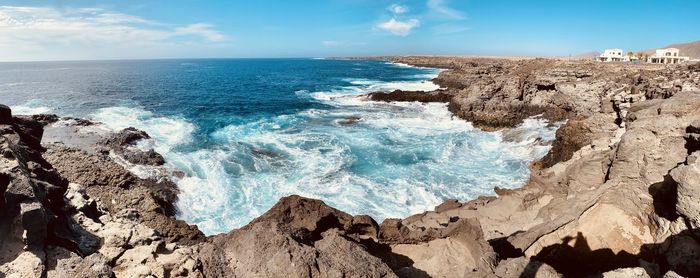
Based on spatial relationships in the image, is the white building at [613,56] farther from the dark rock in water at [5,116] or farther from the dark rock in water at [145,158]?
the dark rock in water at [5,116]

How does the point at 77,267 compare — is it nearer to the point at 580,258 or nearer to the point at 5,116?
the point at 5,116

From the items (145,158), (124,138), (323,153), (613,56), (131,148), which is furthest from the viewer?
(613,56)

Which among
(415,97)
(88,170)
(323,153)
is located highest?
(415,97)

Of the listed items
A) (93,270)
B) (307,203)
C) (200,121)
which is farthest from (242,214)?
(200,121)

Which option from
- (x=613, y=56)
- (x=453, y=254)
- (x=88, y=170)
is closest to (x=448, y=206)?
(x=453, y=254)

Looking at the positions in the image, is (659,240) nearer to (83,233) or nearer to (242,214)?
(83,233)

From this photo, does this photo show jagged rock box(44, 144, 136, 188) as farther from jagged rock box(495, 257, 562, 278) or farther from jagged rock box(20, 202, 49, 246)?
jagged rock box(495, 257, 562, 278)

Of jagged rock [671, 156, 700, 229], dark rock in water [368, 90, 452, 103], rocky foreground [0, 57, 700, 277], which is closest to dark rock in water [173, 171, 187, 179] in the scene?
rocky foreground [0, 57, 700, 277]

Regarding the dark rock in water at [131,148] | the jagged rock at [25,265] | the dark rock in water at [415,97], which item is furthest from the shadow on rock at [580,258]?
the dark rock in water at [415,97]
